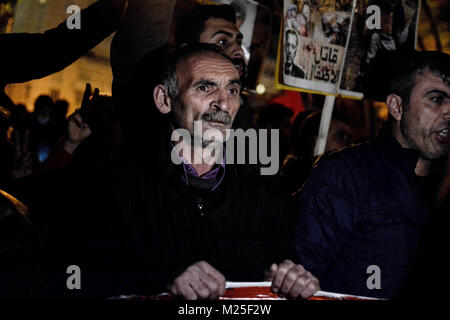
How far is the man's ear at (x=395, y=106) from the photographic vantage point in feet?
7.75

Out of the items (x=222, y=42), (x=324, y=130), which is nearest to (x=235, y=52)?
(x=222, y=42)

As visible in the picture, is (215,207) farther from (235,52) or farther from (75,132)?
(75,132)

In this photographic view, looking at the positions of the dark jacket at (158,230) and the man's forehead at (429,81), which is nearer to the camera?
the dark jacket at (158,230)

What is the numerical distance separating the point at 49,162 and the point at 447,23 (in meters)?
4.83

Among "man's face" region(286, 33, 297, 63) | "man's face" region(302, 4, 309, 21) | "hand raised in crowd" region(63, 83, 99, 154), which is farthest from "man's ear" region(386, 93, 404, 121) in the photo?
"hand raised in crowd" region(63, 83, 99, 154)

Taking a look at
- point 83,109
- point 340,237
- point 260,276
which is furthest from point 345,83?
point 83,109

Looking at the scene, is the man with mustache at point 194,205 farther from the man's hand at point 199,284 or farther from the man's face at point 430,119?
the man's face at point 430,119

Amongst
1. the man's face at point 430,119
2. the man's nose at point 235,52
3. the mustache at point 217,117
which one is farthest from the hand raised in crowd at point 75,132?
the man's face at point 430,119

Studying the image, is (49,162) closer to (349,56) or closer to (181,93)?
(181,93)

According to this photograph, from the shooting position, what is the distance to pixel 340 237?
78.0 inches

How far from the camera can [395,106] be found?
7.86 feet

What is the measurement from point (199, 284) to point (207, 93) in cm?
112

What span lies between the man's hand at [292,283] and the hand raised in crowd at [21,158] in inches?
108

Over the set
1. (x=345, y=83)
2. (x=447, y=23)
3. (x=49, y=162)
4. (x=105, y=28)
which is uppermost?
(x=447, y=23)
